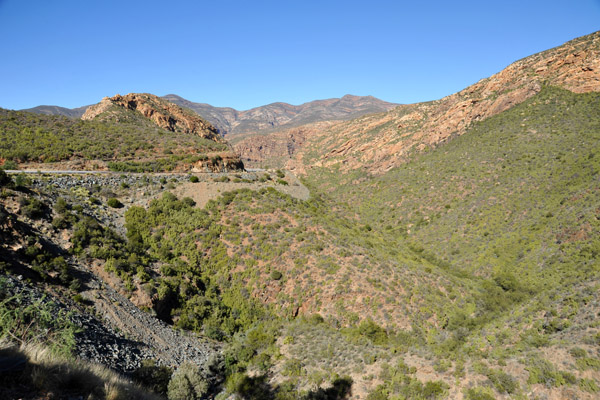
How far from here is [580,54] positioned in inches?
1791

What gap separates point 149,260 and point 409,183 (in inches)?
1713

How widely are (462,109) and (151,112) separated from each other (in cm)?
6464

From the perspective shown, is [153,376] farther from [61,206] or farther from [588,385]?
[588,385]

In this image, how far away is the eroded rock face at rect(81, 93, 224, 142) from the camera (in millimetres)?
48191

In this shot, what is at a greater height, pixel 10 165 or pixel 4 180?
pixel 10 165

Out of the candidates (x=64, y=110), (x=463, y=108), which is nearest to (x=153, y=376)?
(x=463, y=108)

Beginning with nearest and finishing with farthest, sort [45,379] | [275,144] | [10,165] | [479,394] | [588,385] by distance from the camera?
1. [45,379]
2. [588,385]
3. [479,394]
4. [10,165]
5. [275,144]

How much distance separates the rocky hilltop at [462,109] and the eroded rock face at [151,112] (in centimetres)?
3383

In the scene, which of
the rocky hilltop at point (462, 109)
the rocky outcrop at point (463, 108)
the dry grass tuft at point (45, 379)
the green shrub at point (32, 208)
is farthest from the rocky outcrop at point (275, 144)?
the dry grass tuft at point (45, 379)

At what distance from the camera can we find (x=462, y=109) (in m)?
57.6

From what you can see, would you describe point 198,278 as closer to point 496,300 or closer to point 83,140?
point 496,300

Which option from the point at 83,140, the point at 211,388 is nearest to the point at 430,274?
the point at 211,388

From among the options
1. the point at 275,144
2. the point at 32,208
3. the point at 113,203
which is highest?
the point at 275,144

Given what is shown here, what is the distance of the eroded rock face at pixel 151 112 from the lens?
48.2 m
